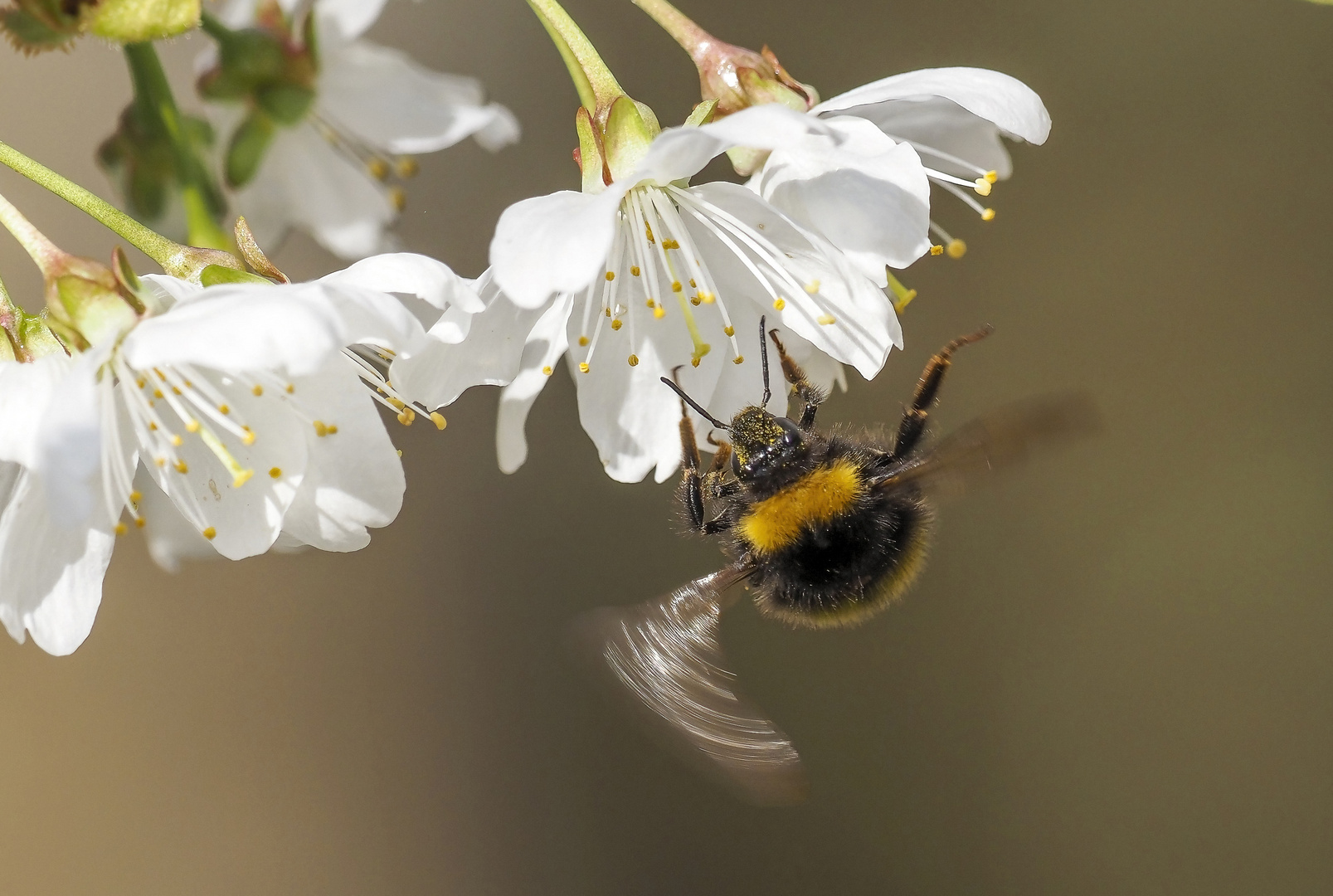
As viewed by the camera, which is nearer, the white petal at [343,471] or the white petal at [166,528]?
the white petal at [343,471]

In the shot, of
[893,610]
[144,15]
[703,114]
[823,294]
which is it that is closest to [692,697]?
[823,294]

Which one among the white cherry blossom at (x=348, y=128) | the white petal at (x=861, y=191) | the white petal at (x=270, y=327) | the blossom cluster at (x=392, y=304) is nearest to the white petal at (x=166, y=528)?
the blossom cluster at (x=392, y=304)

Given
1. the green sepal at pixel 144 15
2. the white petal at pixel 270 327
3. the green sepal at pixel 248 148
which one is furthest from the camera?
the green sepal at pixel 248 148

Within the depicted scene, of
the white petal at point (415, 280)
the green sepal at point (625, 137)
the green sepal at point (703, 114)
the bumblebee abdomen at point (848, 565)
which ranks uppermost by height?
the green sepal at point (703, 114)

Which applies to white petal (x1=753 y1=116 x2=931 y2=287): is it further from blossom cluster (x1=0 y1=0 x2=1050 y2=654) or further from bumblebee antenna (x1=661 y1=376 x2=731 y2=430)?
bumblebee antenna (x1=661 y1=376 x2=731 y2=430)

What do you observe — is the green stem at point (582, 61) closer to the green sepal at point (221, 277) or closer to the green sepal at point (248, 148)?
the green sepal at point (221, 277)
